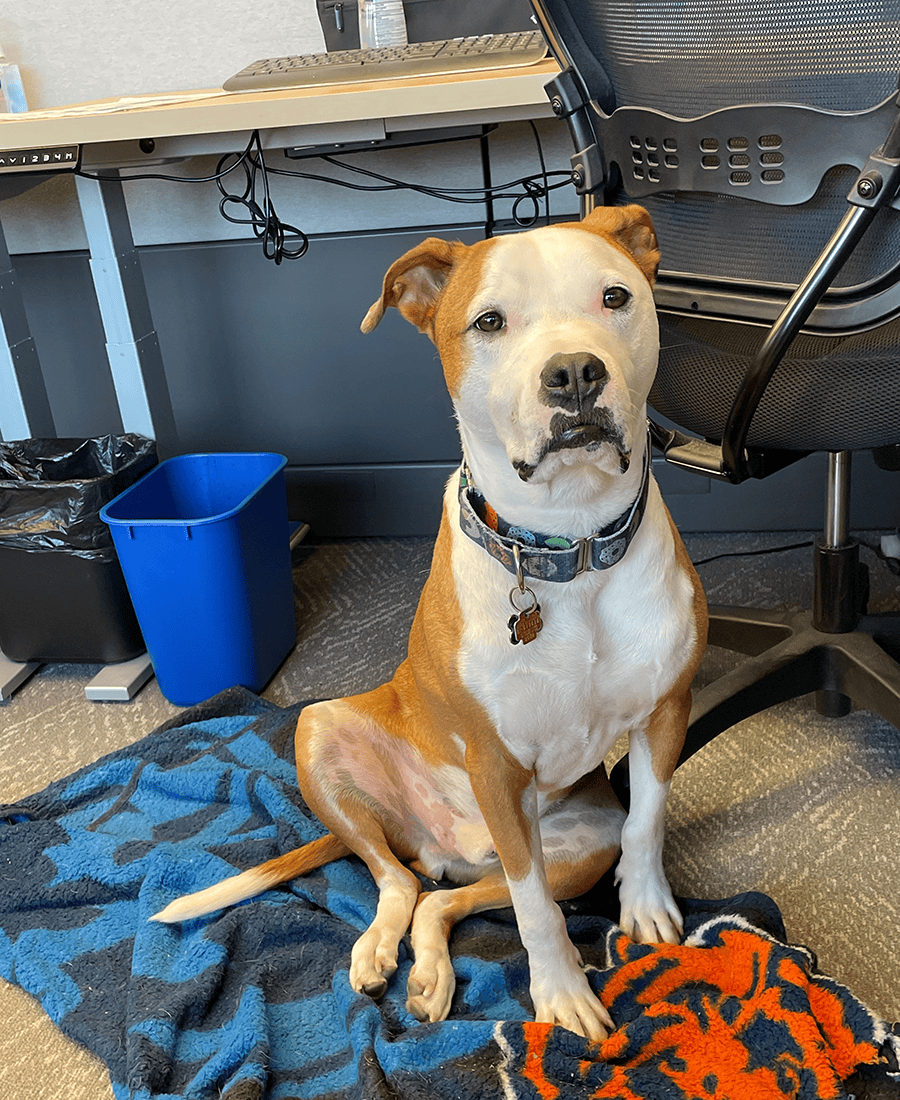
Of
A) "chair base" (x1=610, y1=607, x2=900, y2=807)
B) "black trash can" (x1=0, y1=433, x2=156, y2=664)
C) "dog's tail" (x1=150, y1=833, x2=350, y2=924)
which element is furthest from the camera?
"black trash can" (x1=0, y1=433, x2=156, y2=664)

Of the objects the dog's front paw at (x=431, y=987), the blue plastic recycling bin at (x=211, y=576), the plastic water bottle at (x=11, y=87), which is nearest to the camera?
the dog's front paw at (x=431, y=987)

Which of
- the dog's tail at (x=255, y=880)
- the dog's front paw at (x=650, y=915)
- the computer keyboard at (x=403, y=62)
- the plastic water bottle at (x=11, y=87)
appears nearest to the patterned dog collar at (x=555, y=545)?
the dog's front paw at (x=650, y=915)

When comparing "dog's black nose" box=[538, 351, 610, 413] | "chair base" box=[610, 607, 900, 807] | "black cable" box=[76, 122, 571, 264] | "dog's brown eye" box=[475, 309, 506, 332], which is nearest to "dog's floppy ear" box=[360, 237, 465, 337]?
"dog's brown eye" box=[475, 309, 506, 332]

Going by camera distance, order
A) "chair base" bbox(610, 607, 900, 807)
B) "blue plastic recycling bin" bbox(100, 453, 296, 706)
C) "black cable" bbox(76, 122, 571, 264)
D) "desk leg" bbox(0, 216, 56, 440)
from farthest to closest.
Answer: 1. "black cable" bbox(76, 122, 571, 264)
2. "desk leg" bbox(0, 216, 56, 440)
3. "blue plastic recycling bin" bbox(100, 453, 296, 706)
4. "chair base" bbox(610, 607, 900, 807)

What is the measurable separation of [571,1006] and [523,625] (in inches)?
15.8

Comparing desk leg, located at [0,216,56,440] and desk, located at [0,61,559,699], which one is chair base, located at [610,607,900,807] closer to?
desk, located at [0,61,559,699]

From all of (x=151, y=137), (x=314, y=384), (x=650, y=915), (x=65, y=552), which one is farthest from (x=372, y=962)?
(x=314, y=384)

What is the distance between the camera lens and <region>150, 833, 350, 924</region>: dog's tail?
1268 millimetres

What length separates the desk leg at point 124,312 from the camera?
187cm

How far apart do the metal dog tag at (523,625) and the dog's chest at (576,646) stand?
0.01 m

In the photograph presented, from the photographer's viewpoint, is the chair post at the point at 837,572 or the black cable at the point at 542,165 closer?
the chair post at the point at 837,572

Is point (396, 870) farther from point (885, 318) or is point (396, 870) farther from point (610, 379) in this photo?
point (885, 318)

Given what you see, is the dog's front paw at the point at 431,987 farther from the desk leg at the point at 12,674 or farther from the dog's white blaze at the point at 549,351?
the desk leg at the point at 12,674

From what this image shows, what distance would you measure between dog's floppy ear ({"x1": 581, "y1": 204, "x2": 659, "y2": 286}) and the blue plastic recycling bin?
0.87m
